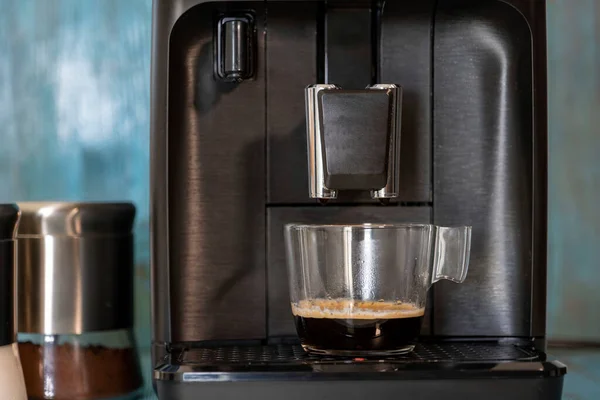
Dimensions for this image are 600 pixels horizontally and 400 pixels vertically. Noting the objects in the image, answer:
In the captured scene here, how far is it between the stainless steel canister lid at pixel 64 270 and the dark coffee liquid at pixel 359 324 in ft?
0.76

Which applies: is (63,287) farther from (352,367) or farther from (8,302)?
(352,367)

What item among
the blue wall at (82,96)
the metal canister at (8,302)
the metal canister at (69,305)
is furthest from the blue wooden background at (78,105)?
the metal canister at (8,302)

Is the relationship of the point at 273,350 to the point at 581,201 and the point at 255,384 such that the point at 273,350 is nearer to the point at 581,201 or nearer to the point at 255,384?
the point at 255,384

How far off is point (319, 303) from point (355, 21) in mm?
255

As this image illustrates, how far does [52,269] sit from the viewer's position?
0.79m

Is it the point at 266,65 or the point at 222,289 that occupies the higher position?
the point at 266,65

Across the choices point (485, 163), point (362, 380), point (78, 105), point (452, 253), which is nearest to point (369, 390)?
point (362, 380)

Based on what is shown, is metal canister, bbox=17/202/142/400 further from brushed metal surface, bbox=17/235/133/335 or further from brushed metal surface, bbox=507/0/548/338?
brushed metal surface, bbox=507/0/548/338

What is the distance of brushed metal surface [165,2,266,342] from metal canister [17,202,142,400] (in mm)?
107

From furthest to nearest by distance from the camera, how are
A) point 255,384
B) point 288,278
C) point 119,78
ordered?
point 119,78
point 288,278
point 255,384

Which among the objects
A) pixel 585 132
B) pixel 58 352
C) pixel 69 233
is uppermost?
pixel 585 132

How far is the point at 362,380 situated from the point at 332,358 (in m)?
0.05

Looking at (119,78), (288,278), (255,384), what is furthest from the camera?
(119,78)

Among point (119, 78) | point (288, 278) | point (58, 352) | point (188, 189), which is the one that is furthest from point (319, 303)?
point (119, 78)
